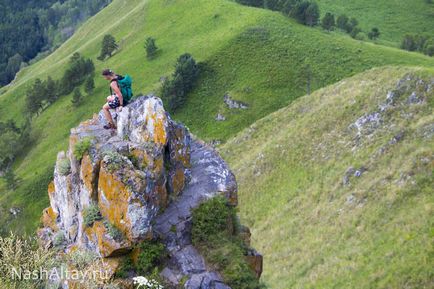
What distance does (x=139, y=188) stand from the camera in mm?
14539

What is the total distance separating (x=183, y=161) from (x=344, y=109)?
87.3 ft

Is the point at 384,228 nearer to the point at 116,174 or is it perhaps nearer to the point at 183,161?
the point at 183,161

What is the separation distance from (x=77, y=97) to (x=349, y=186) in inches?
2906

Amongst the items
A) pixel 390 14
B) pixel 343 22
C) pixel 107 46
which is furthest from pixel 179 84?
pixel 390 14

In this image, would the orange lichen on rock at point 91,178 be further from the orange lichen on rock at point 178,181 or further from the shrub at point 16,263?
the shrub at point 16,263

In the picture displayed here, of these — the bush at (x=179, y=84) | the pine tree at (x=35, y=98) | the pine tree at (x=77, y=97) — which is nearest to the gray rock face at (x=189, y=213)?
the bush at (x=179, y=84)

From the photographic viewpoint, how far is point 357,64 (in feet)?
244

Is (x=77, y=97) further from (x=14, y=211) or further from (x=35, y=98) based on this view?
(x=14, y=211)

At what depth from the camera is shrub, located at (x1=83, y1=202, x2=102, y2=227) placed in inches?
596

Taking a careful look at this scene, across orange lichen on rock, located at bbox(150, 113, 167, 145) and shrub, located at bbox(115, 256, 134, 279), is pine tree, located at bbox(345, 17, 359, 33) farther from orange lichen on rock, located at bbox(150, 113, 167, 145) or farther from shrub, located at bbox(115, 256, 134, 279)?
shrub, located at bbox(115, 256, 134, 279)

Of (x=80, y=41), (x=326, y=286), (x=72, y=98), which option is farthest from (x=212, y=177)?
(x=80, y=41)

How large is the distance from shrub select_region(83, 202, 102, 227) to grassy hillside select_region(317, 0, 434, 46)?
10073 centimetres

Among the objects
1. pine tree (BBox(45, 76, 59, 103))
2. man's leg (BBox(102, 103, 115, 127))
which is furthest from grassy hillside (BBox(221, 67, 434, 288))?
pine tree (BBox(45, 76, 59, 103))

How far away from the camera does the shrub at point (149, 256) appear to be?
45.5 feet
